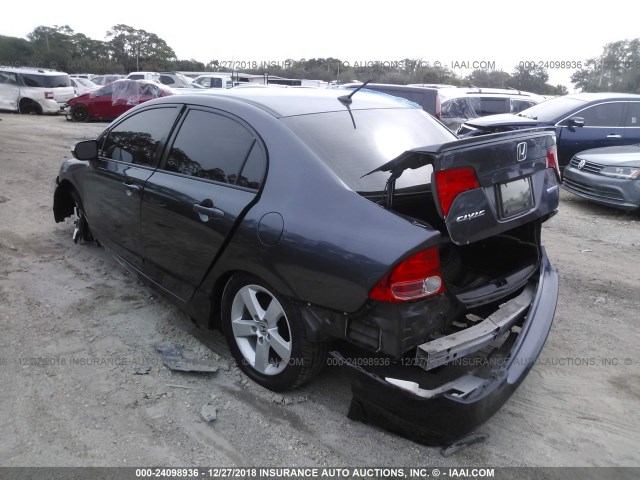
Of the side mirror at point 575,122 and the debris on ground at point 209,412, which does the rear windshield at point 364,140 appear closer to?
the debris on ground at point 209,412

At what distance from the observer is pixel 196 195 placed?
10.2ft

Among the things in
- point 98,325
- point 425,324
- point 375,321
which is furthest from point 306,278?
point 98,325

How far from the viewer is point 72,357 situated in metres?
3.25

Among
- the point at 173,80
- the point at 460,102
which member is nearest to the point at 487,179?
the point at 460,102

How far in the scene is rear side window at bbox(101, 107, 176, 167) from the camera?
3.64 metres

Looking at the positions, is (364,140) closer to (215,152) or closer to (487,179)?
(487,179)

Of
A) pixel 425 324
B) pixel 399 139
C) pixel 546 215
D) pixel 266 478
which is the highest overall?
pixel 399 139

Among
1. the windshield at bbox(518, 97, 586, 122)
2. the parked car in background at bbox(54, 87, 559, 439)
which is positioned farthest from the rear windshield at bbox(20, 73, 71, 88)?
the parked car in background at bbox(54, 87, 559, 439)

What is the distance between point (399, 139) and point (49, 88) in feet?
65.2

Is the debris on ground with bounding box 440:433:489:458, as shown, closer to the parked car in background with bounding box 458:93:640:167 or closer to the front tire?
the front tire

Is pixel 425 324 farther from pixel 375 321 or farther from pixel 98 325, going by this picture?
pixel 98 325

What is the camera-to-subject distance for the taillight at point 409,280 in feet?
7.27

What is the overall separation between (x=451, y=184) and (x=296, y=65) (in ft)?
120

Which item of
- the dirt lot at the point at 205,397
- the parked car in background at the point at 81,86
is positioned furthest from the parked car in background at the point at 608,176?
the parked car in background at the point at 81,86
